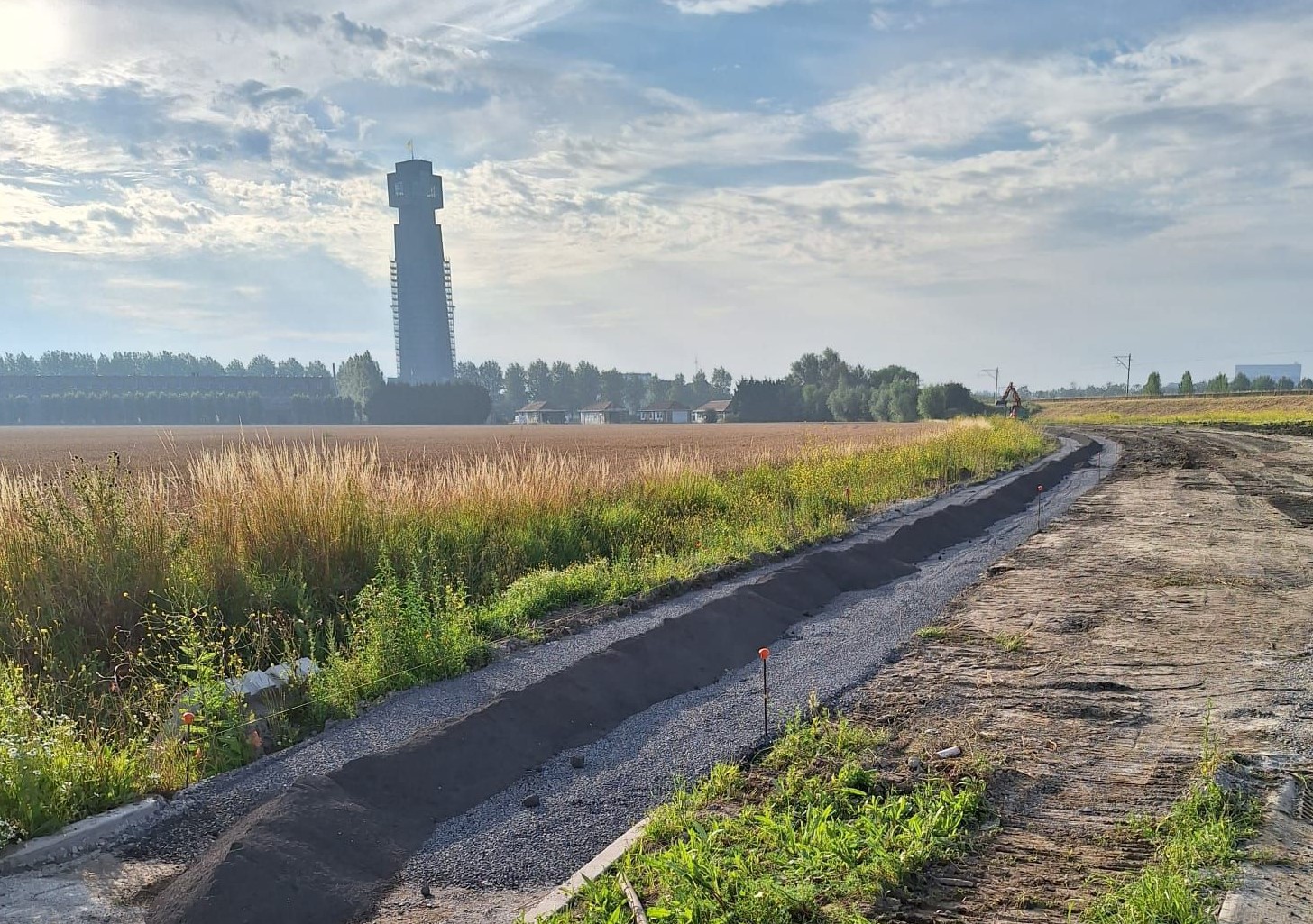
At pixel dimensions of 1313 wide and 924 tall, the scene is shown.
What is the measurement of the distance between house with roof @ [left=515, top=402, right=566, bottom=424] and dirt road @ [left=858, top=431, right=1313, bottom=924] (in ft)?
533

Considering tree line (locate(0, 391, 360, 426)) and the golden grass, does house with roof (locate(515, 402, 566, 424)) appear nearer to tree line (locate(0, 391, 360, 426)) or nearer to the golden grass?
tree line (locate(0, 391, 360, 426))

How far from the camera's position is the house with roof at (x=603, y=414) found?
174375 millimetres

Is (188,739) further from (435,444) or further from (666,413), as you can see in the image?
(666,413)

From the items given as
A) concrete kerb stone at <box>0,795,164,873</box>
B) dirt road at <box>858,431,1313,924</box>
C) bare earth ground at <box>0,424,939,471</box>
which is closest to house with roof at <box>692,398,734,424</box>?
bare earth ground at <box>0,424,939,471</box>

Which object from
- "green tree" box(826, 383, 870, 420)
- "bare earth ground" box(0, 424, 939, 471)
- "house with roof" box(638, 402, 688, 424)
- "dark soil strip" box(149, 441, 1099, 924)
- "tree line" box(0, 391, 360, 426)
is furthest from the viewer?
"house with roof" box(638, 402, 688, 424)

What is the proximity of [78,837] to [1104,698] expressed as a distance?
661 cm

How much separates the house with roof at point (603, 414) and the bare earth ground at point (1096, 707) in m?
161

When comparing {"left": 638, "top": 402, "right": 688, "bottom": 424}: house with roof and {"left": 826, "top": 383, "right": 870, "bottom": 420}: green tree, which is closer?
{"left": 826, "top": 383, "right": 870, "bottom": 420}: green tree

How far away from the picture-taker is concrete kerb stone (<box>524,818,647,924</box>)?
12.7ft

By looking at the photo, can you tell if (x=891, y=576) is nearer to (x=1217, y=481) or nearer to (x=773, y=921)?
(x=773, y=921)

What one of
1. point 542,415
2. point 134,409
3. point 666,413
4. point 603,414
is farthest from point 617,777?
point 603,414

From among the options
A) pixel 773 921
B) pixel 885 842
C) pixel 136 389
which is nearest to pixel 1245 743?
pixel 885 842

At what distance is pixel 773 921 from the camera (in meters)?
3.51

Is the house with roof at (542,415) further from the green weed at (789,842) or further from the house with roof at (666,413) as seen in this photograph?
the green weed at (789,842)
